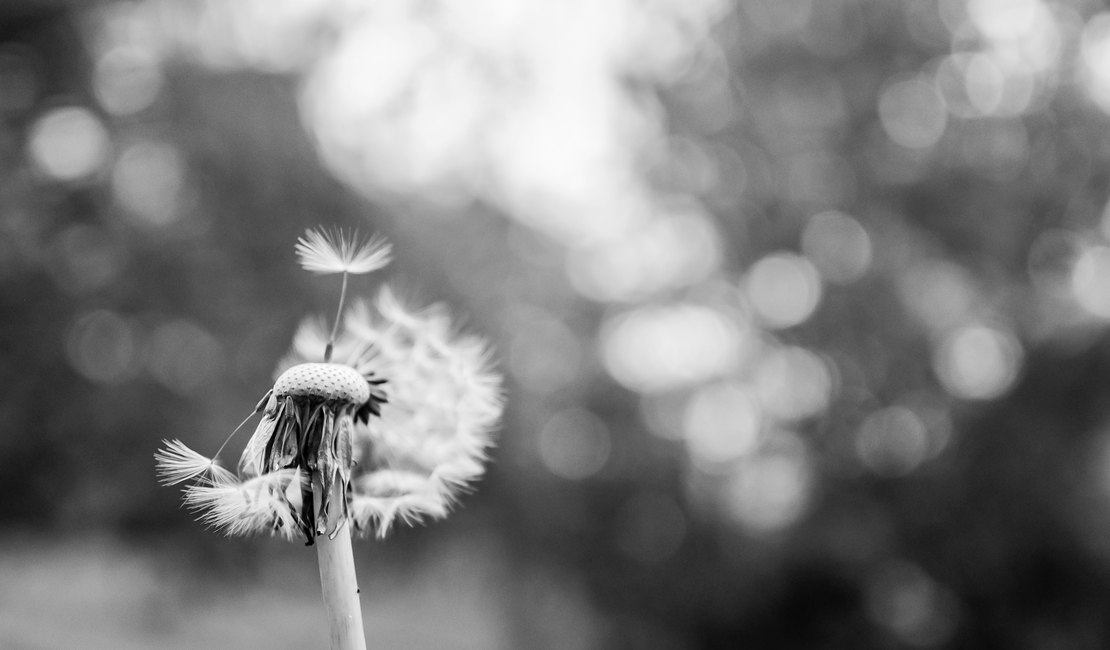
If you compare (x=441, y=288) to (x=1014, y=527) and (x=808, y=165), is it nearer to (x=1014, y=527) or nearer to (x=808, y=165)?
(x=808, y=165)

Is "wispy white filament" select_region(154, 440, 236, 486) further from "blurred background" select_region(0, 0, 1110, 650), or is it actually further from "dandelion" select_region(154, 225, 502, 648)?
"blurred background" select_region(0, 0, 1110, 650)

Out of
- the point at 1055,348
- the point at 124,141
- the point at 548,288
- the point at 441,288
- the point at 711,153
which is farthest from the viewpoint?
the point at 548,288

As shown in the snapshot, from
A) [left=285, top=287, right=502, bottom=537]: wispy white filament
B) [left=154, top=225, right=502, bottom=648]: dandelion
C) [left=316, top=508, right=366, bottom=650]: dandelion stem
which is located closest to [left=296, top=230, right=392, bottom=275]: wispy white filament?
[left=154, top=225, right=502, bottom=648]: dandelion

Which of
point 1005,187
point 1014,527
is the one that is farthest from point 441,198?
point 1014,527

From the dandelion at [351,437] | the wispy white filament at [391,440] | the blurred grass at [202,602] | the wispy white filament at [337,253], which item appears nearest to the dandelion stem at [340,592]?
the dandelion at [351,437]

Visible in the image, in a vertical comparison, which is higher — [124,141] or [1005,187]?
[124,141]

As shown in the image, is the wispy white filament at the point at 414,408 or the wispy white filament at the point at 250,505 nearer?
the wispy white filament at the point at 250,505

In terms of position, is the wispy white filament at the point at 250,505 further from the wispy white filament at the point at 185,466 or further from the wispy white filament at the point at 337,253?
the wispy white filament at the point at 337,253
